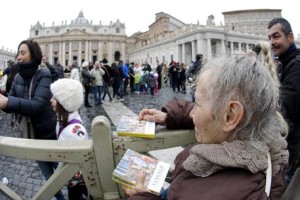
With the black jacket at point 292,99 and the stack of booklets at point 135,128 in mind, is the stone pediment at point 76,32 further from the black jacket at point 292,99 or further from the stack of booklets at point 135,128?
the stack of booklets at point 135,128

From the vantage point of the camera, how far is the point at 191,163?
989mm

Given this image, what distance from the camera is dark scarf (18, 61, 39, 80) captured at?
2.39 meters

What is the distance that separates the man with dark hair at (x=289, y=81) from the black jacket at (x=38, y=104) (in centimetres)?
178

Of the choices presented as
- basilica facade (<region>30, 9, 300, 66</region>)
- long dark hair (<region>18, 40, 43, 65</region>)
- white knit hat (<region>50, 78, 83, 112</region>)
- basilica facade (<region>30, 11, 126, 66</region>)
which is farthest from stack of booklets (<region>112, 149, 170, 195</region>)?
basilica facade (<region>30, 11, 126, 66</region>)

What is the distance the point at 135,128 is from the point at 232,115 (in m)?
0.58

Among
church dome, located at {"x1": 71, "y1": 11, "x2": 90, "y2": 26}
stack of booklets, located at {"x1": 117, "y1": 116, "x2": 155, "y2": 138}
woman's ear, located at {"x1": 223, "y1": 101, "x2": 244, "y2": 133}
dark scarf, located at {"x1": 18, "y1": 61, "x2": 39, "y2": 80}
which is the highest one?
church dome, located at {"x1": 71, "y1": 11, "x2": 90, "y2": 26}

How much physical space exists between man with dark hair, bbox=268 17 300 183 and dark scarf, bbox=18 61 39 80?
1.92 metres

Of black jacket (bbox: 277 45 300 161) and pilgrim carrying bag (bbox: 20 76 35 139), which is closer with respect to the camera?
black jacket (bbox: 277 45 300 161)

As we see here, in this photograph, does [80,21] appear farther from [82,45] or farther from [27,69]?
[27,69]

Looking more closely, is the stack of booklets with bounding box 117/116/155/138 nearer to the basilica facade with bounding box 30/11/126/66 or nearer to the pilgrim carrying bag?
the pilgrim carrying bag

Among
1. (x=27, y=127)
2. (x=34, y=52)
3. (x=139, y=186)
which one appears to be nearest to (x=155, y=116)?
(x=139, y=186)

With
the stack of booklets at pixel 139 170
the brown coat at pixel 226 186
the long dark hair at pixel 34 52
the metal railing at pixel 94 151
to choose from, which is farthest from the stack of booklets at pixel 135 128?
the long dark hair at pixel 34 52

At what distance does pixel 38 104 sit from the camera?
2.30 meters

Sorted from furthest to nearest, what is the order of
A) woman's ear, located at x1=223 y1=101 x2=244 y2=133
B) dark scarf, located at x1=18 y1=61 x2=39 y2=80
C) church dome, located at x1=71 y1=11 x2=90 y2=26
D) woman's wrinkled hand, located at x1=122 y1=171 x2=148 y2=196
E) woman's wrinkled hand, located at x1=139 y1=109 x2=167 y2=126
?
church dome, located at x1=71 y1=11 x2=90 y2=26, dark scarf, located at x1=18 y1=61 x2=39 y2=80, woman's wrinkled hand, located at x1=139 y1=109 x2=167 y2=126, woman's wrinkled hand, located at x1=122 y1=171 x2=148 y2=196, woman's ear, located at x1=223 y1=101 x2=244 y2=133
